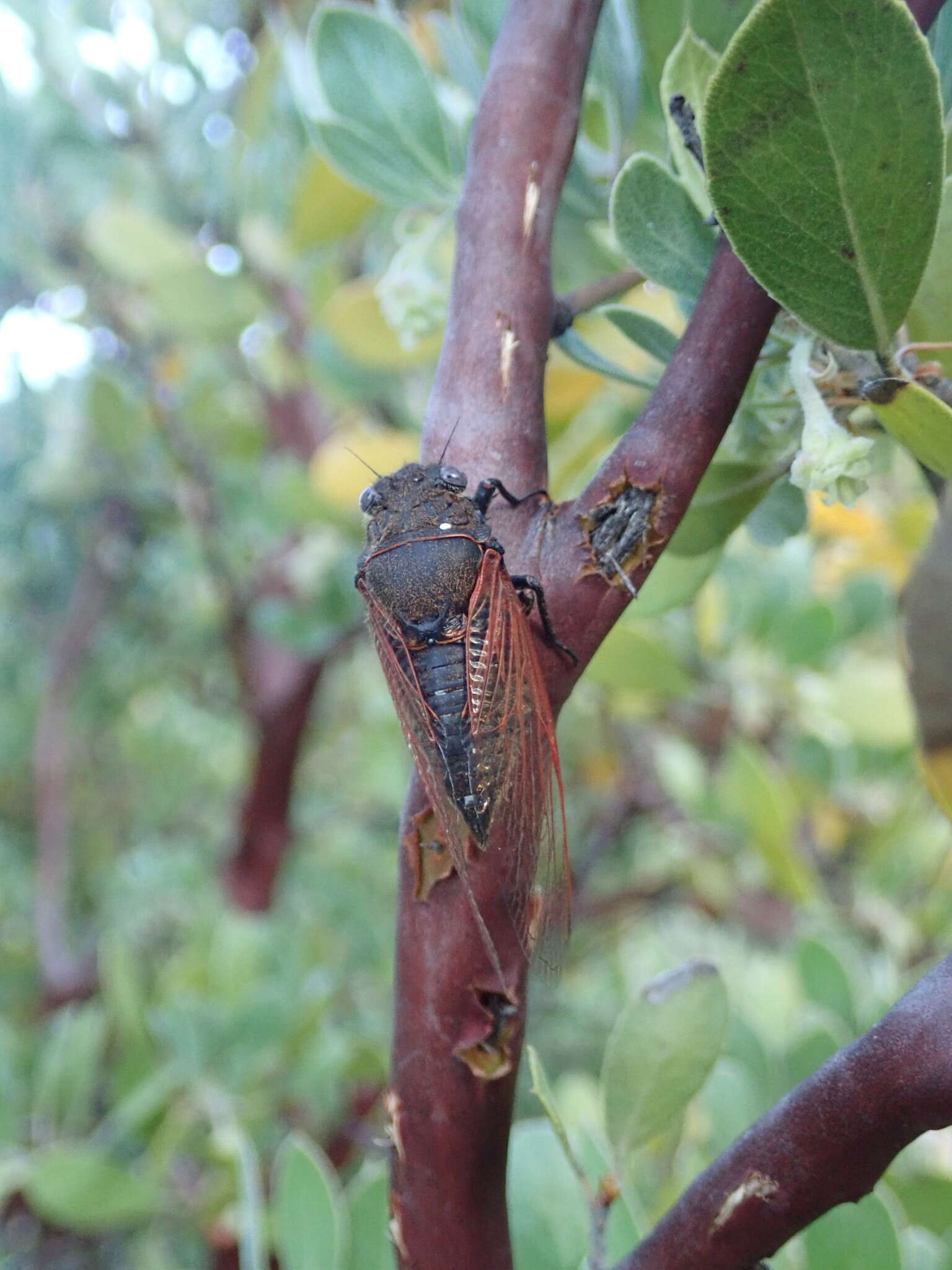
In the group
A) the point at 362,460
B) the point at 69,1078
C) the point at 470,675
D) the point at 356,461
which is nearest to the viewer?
the point at 470,675

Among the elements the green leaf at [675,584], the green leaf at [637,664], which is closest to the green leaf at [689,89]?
the green leaf at [675,584]

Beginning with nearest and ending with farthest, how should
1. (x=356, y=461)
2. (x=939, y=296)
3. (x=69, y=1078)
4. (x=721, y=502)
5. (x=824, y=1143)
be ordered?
(x=824, y=1143), (x=939, y=296), (x=721, y=502), (x=356, y=461), (x=69, y=1078)

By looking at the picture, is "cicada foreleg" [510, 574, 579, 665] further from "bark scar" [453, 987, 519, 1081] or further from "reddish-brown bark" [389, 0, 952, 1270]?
"bark scar" [453, 987, 519, 1081]

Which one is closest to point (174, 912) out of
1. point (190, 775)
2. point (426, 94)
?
point (190, 775)

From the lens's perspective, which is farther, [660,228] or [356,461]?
[356,461]

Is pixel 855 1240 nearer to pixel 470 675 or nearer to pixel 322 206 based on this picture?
pixel 470 675

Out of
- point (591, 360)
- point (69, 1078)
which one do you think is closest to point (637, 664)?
point (591, 360)
